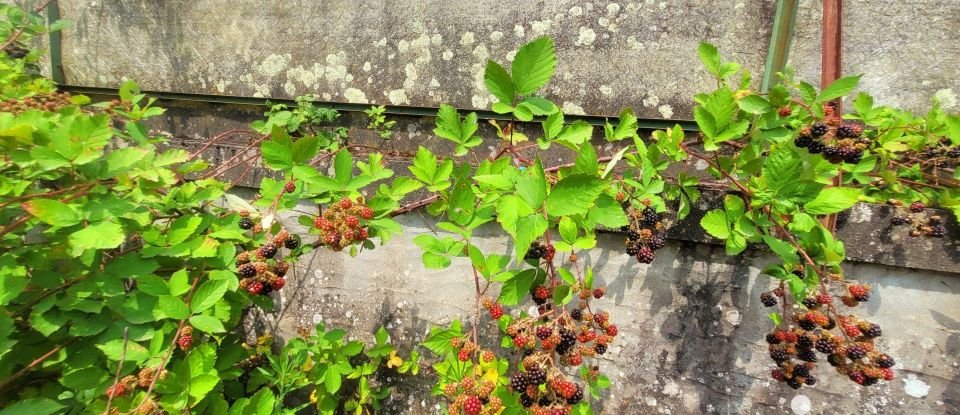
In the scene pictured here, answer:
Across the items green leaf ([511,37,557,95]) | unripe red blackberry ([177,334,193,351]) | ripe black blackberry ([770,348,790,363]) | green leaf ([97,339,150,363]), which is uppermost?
green leaf ([511,37,557,95])

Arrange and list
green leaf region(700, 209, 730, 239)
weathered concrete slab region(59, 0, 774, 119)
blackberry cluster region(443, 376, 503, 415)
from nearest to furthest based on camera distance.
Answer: blackberry cluster region(443, 376, 503, 415), green leaf region(700, 209, 730, 239), weathered concrete slab region(59, 0, 774, 119)

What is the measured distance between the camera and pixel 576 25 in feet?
6.30

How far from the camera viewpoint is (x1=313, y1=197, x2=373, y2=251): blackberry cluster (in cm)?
137

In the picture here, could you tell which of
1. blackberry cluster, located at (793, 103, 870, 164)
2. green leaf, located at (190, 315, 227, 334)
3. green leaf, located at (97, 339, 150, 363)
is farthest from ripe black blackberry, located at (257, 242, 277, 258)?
blackberry cluster, located at (793, 103, 870, 164)

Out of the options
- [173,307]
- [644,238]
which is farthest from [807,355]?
[173,307]

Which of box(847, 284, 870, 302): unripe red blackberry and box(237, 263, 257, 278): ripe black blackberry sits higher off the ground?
box(847, 284, 870, 302): unripe red blackberry

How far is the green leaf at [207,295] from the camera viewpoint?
5.27 feet

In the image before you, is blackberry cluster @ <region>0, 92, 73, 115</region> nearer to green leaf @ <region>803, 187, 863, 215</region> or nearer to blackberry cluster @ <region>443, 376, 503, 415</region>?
blackberry cluster @ <region>443, 376, 503, 415</region>

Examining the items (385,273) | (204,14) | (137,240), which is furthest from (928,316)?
(204,14)

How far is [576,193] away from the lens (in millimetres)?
1127

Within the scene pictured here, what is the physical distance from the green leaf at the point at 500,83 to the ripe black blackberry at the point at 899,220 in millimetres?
1380

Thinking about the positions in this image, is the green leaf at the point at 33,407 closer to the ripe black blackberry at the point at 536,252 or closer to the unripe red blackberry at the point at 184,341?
the unripe red blackberry at the point at 184,341

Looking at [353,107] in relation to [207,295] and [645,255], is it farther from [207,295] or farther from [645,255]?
[645,255]

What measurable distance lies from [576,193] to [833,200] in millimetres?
765
